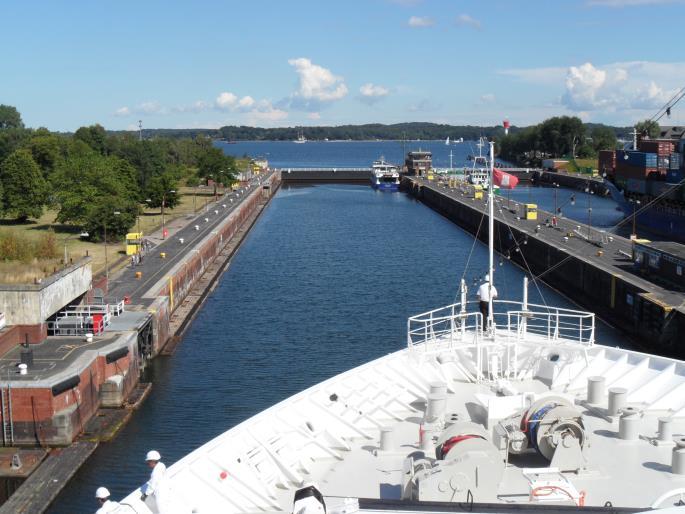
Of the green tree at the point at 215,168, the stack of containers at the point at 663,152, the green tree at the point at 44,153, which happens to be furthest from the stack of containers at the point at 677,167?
the green tree at the point at 44,153

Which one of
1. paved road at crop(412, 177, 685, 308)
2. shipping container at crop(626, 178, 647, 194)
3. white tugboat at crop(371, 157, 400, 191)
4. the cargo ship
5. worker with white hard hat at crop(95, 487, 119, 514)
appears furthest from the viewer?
white tugboat at crop(371, 157, 400, 191)

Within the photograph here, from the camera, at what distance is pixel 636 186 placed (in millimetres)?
72375

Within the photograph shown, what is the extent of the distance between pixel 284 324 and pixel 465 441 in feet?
87.9

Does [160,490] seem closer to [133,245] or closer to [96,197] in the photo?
[133,245]

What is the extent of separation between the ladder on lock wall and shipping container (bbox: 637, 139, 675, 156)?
203 feet

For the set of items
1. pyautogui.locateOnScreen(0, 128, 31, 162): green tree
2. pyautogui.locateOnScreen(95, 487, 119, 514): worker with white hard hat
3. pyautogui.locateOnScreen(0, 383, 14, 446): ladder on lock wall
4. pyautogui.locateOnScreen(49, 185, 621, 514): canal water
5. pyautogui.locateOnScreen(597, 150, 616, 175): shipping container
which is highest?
pyautogui.locateOnScreen(0, 128, 31, 162): green tree

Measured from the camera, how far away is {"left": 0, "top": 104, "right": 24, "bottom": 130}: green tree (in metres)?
174

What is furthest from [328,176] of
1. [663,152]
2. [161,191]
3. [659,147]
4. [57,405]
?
[57,405]

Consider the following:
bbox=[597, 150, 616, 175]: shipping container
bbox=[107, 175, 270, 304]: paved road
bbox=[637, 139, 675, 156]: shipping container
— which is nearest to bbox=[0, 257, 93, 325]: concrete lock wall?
bbox=[107, 175, 270, 304]: paved road

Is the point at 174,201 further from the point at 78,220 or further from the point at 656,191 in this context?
the point at 656,191

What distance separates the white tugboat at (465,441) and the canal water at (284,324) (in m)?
8.96

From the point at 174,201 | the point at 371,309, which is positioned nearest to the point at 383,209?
the point at 174,201

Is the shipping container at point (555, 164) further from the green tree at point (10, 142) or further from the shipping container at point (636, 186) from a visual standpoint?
the green tree at point (10, 142)

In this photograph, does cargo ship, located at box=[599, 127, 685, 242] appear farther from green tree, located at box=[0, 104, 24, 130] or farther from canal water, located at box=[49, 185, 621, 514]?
green tree, located at box=[0, 104, 24, 130]
